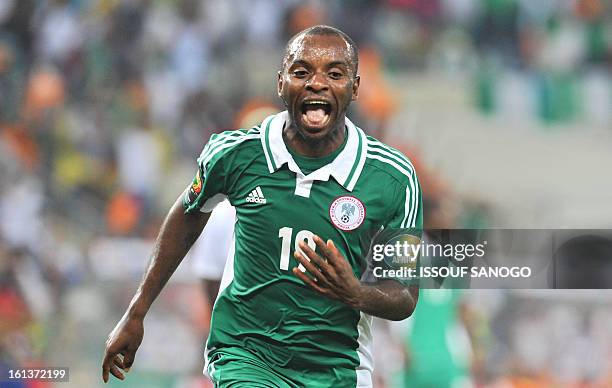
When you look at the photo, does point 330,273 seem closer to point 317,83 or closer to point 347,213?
point 347,213

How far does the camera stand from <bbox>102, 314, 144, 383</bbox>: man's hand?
12.8ft

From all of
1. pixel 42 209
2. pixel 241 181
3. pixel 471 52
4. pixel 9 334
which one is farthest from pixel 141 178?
pixel 241 181

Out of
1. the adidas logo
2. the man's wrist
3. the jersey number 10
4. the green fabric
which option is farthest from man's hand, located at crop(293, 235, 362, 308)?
the green fabric

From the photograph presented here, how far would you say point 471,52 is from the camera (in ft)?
32.7

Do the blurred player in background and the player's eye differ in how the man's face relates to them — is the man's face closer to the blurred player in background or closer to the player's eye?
the player's eye

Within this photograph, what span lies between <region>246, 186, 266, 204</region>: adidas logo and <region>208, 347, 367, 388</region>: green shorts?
20.1 inches

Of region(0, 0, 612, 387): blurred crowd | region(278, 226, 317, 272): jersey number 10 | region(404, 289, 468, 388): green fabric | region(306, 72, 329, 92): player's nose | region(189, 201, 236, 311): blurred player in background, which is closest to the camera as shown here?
region(306, 72, 329, 92): player's nose

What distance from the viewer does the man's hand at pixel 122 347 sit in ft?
12.8

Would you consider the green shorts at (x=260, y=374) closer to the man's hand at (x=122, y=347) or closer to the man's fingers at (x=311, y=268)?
the man's hand at (x=122, y=347)

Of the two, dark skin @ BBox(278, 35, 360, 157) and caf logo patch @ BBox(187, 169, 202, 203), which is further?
caf logo patch @ BBox(187, 169, 202, 203)

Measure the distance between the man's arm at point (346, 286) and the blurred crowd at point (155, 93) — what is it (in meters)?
5.02

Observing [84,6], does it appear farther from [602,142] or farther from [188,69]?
[602,142]

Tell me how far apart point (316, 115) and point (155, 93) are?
6.50 meters

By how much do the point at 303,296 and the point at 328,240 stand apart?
1.00 feet
